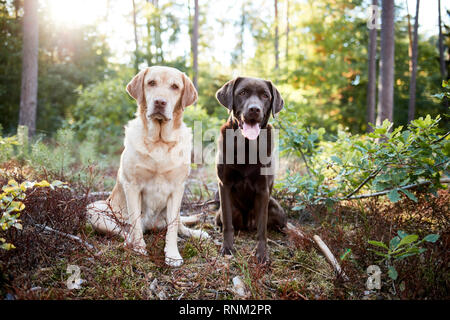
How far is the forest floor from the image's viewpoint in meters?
2.15

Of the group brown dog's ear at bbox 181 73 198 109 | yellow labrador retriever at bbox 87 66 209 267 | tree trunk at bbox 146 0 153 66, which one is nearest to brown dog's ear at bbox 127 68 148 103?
yellow labrador retriever at bbox 87 66 209 267

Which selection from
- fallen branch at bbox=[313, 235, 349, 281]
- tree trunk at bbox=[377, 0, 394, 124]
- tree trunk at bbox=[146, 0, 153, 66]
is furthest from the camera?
tree trunk at bbox=[146, 0, 153, 66]

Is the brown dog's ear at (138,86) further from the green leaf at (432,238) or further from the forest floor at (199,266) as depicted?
the green leaf at (432,238)

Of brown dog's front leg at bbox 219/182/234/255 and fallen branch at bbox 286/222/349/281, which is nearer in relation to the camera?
fallen branch at bbox 286/222/349/281

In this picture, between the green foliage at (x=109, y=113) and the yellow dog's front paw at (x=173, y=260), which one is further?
the green foliage at (x=109, y=113)

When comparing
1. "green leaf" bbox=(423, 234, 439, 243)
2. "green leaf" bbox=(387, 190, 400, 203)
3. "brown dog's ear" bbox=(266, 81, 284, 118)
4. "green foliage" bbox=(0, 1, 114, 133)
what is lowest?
"green leaf" bbox=(423, 234, 439, 243)

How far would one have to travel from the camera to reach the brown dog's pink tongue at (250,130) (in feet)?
9.48

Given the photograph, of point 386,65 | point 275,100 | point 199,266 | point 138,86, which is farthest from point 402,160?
point 386,65

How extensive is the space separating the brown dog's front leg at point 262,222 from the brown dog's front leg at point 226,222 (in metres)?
0.27

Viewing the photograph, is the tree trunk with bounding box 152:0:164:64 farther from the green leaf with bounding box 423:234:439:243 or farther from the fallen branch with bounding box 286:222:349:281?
the green leaf with bounding box 423:234:439:243

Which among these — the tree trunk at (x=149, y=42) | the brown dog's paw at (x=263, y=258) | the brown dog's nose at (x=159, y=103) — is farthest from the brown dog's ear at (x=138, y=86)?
the tree trunk at (x=149, y=42)

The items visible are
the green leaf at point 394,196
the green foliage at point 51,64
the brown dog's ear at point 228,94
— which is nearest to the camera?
the green leaf at point 394,196
